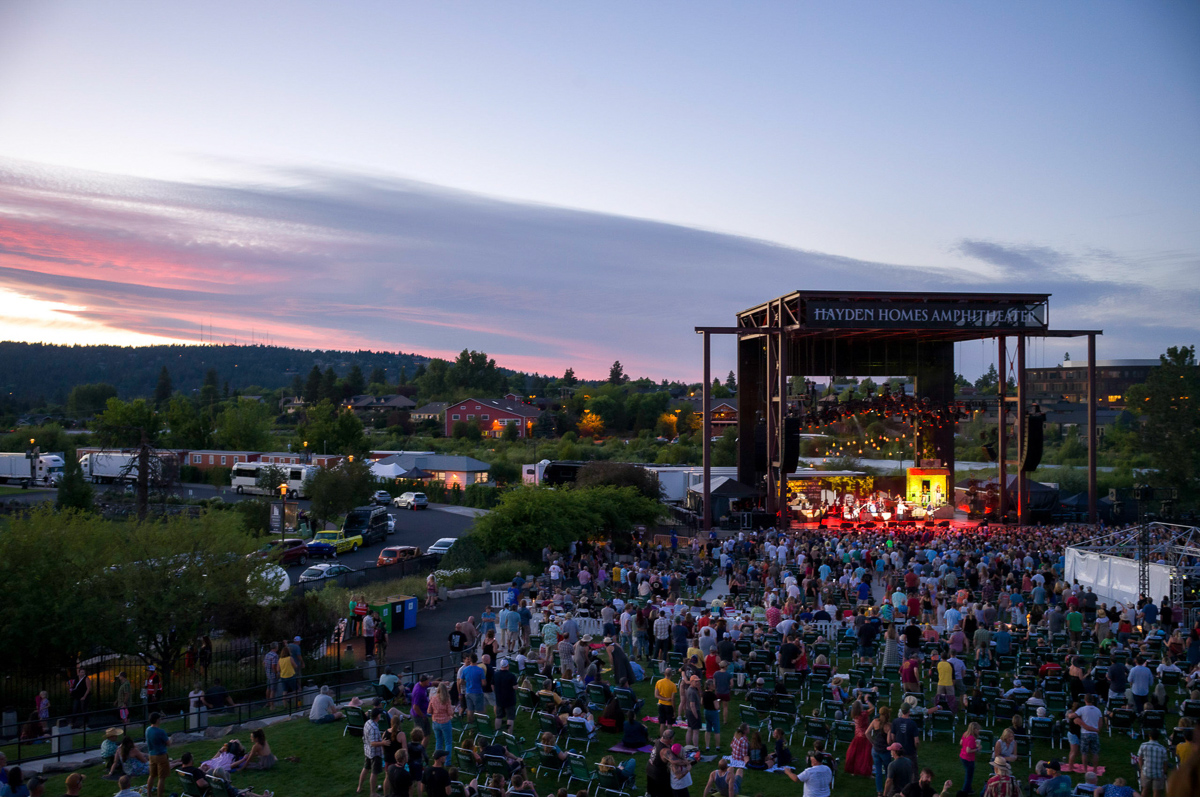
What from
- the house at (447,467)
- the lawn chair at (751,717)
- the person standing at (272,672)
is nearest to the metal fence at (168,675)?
the person standing at (272,672)

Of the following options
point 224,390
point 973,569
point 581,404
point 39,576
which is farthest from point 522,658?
point 224,390

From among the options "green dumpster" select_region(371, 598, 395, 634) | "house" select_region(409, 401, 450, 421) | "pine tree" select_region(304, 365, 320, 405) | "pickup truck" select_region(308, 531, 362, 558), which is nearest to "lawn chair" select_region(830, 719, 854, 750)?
"green dumpster" select_region(371, 598, 395, 634)

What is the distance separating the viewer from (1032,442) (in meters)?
36.9

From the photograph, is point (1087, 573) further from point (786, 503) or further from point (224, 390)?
point (224, 390)

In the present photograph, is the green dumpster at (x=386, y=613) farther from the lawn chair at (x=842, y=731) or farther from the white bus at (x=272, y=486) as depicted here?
the white bus at (x=272, y=486)

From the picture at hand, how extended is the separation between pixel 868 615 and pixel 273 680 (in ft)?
37.5

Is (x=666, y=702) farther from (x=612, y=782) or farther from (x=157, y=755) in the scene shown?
(x=157, y=755)

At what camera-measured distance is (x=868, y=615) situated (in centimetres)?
1719

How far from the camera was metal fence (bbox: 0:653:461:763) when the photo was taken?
11992 millimetres

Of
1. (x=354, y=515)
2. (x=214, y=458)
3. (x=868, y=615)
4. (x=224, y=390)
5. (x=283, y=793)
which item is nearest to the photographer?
(x=283, y=793)

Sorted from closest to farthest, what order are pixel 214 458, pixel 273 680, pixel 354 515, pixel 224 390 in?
pixel 273 680
pixel 354 515
pixel 214 458
pixel 224 390

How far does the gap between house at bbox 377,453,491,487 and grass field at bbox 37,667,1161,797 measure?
44105 millimetres

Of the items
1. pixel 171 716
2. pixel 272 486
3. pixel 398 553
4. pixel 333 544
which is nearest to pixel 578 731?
pixel 171 716

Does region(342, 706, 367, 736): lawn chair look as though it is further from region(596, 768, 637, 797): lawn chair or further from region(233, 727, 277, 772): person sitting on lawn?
region(596, 768, 637, 797): lawn chair
